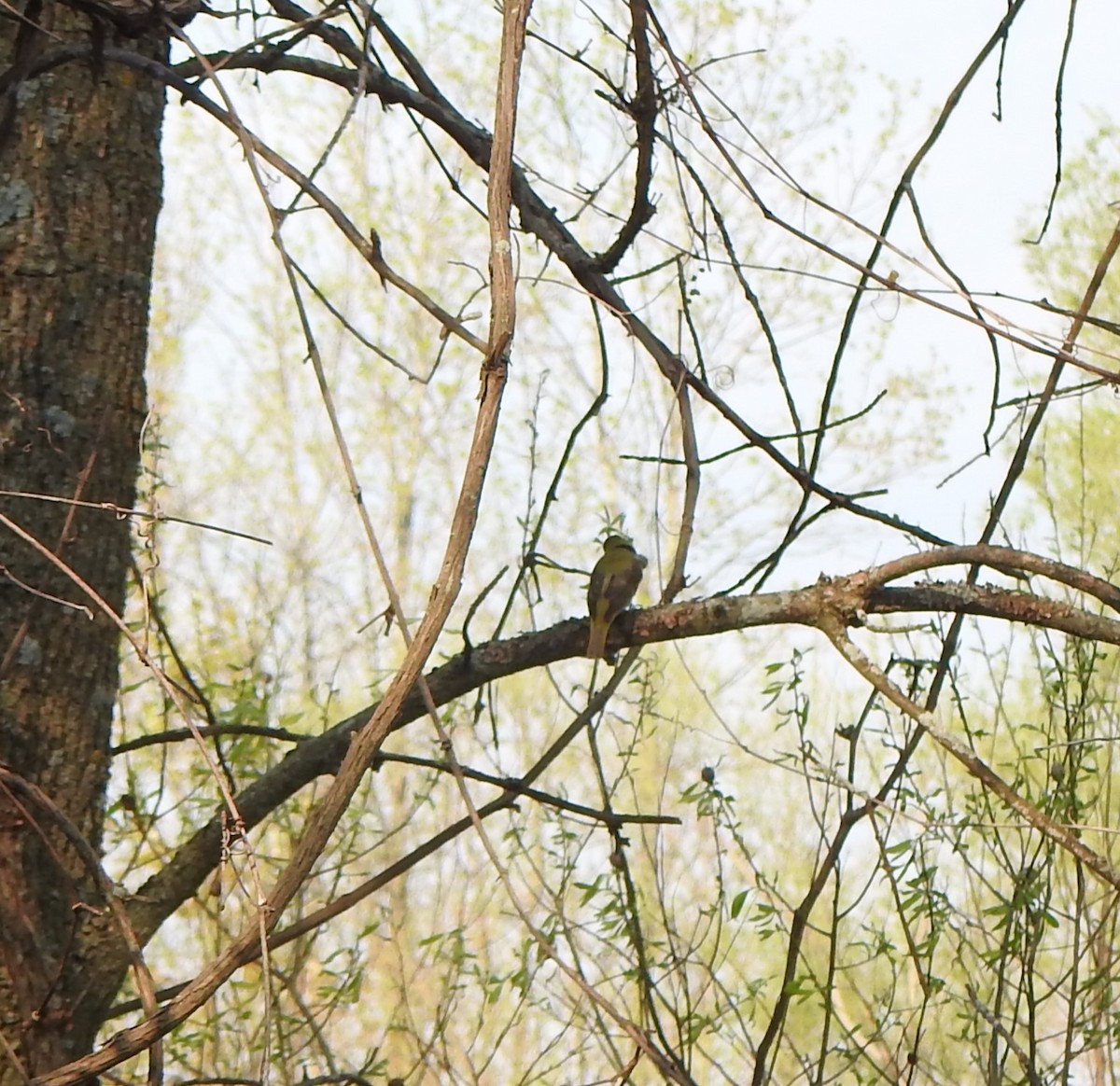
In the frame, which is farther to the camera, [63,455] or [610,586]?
[610,586]

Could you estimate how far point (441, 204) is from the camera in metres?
10.7

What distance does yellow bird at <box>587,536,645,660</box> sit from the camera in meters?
1.71

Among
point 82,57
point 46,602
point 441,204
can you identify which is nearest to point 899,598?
point 46,602

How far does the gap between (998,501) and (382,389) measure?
9.58 m

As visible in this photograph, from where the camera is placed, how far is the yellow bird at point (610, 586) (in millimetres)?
1712

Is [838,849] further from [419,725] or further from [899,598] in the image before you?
[419,725]

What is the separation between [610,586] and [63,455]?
0.93 m

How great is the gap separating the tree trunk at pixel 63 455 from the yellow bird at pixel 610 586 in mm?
567

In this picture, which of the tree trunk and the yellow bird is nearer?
the tree trunk

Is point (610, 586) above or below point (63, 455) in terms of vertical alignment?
above

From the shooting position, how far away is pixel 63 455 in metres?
1.67

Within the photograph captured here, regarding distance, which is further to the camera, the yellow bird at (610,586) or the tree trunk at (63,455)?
the yellow bird at (610,586)

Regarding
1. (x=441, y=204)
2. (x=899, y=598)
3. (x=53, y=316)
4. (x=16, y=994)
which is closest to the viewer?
(x=899, y=598)

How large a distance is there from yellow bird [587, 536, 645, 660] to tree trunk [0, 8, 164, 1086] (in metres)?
0.57
